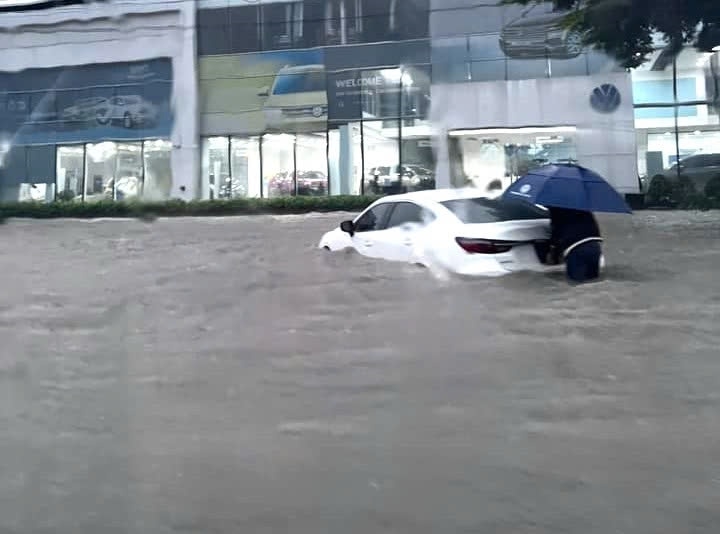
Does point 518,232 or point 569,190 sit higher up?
point 569,190

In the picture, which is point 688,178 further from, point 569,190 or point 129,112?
point 129,112

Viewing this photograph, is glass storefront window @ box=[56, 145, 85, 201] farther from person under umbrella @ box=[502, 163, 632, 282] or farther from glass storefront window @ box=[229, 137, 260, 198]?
person under umbrella @ box=[502, 163, 632, 282]

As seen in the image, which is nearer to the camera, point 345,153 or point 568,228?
point 568,228

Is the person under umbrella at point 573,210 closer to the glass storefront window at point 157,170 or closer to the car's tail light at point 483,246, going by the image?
the car's tail light at point 483,246

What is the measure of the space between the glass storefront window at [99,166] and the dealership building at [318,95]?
62 millimetres

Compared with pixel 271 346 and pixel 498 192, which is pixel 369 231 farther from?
pixel 271 346

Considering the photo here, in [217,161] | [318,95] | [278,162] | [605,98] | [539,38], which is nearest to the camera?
[605,98]

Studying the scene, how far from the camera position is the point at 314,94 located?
22484 mm

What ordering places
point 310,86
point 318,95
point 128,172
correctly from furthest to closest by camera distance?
1. point 318,95
2. point 310,86
3. point 128,172

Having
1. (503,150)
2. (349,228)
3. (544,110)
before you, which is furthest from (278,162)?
(349,228)

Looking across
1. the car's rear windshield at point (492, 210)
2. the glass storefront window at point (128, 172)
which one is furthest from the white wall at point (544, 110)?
the car's rear windshield at point (492, 210)

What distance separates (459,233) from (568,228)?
100 centimetres

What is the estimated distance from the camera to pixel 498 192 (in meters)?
9.00

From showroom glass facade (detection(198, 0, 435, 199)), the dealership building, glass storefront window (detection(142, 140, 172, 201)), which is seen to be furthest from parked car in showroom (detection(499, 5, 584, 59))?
glass storefront window (detection(142, 140, 172, 201))
